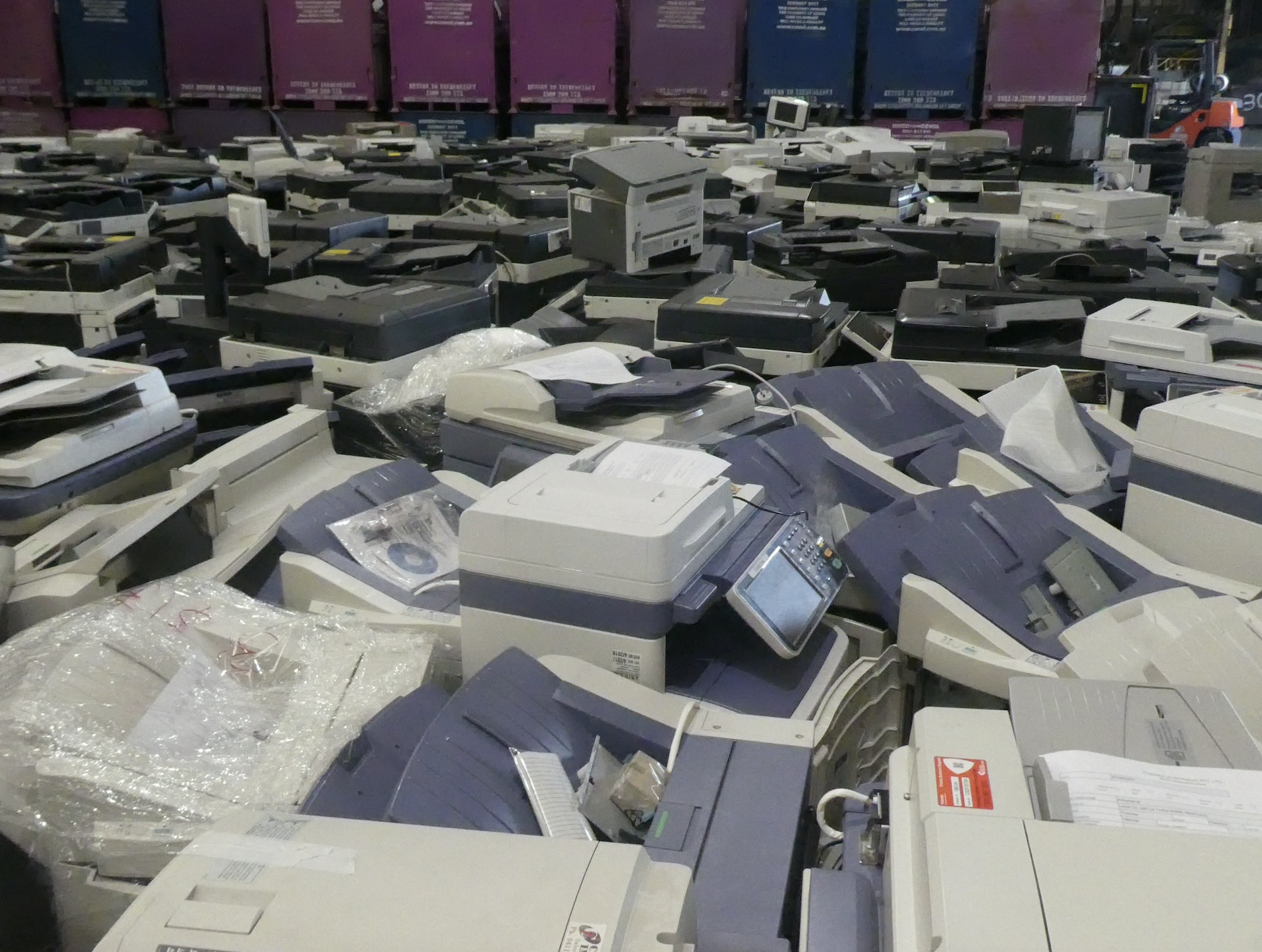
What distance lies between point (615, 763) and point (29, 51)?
1108 cm

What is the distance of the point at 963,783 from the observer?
115 centimetres

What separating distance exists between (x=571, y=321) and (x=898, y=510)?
1.79m

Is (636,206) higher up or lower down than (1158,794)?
higher up

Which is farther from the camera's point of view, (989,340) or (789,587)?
(989,340)

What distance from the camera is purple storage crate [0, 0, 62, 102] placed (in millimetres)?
10102

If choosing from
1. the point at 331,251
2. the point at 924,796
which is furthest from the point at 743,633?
the point at 331,251

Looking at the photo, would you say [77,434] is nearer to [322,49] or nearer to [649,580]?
[649,580]

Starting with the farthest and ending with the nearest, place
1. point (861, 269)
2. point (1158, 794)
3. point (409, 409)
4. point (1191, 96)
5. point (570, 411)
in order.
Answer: point (1191, 96) < point (861, 269) < point (409, 409) < point (570, 411) < point (1158, 794)

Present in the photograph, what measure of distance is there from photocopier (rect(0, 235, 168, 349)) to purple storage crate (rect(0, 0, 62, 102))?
7.48m

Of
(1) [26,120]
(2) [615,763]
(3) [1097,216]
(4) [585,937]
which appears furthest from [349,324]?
(1) [26,120]

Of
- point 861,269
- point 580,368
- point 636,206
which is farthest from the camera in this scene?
point 861,269

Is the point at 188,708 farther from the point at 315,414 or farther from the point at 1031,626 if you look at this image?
the point at 1031,626

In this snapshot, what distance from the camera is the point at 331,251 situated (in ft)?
13.0

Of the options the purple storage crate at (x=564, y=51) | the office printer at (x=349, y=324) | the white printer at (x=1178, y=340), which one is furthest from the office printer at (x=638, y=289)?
the purple storage crate at (x=564, y=51)
